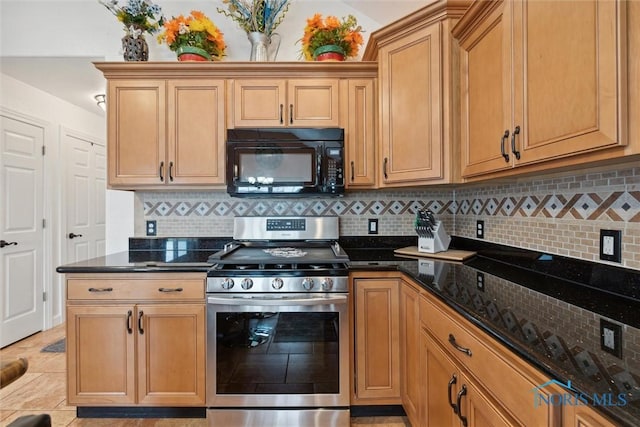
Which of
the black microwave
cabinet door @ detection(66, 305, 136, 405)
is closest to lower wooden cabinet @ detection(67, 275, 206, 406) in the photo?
cabinet door @ detection(66, 305, 136, 405)

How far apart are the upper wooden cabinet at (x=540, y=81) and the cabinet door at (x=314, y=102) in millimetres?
778

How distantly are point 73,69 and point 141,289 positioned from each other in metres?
2.17

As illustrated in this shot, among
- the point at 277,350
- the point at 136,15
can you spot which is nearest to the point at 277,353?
the point at 277,350

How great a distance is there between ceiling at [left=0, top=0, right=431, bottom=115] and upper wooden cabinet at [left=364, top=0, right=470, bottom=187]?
1.12 feet

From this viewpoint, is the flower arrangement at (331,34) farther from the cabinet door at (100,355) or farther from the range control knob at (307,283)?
the cabinet door at (100,355)

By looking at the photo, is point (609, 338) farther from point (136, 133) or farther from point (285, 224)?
point (136, 133)

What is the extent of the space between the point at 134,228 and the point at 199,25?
149 cm

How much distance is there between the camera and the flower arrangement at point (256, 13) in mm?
2128

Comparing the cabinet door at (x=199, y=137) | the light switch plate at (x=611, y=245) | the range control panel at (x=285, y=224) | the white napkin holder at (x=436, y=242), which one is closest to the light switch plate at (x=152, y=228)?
the cabinet door at (x=199, y=137)

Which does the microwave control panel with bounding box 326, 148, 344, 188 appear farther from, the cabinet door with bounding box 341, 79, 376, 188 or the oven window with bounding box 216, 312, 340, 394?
the oven window with bounding box 216, 312, 340, 394

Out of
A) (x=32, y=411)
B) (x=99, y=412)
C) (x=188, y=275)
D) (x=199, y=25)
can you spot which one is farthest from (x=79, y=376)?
(x=199, y=25)

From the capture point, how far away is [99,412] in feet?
5.92

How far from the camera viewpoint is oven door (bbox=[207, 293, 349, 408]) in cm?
164

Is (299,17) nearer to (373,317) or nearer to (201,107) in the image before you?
(201,107)
